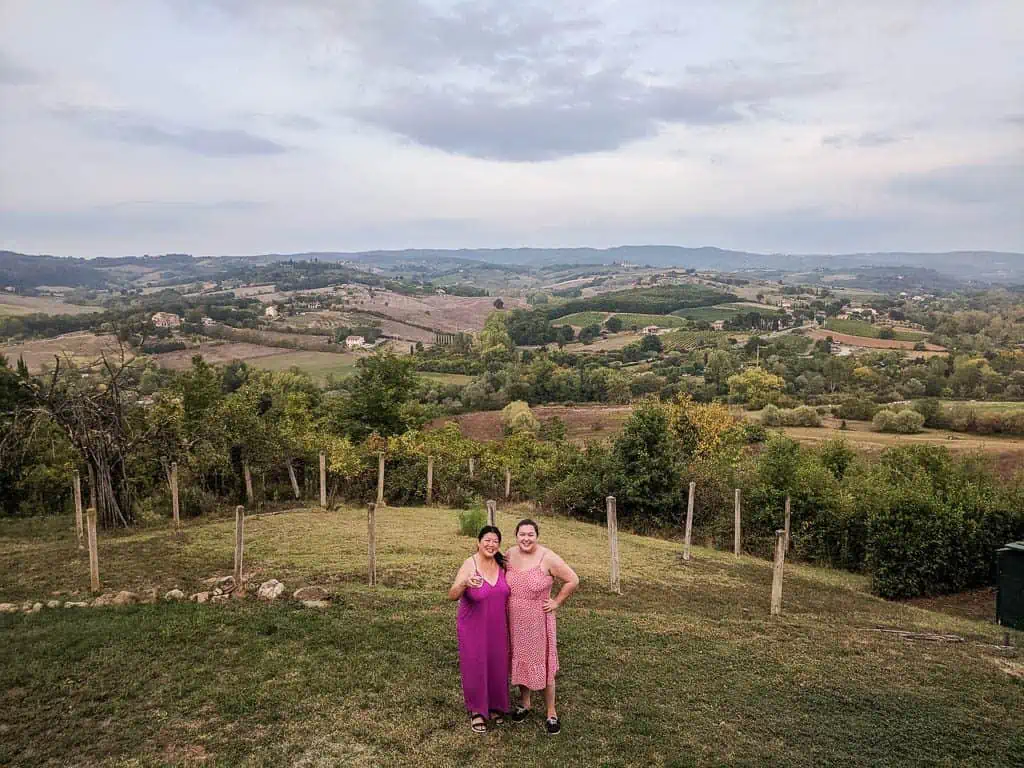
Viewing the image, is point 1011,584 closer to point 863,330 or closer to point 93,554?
point 93,554

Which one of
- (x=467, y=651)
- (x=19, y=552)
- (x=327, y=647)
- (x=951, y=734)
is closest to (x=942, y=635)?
(x=951, y=734)

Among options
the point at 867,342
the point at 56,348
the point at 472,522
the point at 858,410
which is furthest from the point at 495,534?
the point at 867,342

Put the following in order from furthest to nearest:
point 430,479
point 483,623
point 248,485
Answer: point 430,479 → point 248,485 → point 483,623

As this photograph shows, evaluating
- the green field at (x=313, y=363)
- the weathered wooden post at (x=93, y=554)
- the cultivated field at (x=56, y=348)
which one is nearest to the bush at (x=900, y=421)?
the green field at (x=313, y=363)

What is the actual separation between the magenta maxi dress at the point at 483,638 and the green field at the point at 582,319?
13298 centimetres

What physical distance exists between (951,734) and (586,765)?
12.3 feet

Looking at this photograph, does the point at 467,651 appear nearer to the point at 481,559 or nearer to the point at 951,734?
the point at 481,559

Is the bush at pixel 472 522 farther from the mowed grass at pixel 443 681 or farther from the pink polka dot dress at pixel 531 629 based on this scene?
the pink polka dot dress at pixel 531 629

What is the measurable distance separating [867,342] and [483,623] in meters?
122

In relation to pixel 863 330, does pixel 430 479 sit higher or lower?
lower

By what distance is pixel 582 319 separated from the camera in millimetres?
146500

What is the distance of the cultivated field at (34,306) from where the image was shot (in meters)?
102

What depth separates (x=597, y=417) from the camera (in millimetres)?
64562

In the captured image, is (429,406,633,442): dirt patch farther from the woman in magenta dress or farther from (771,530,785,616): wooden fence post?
the woman in magenta dress
